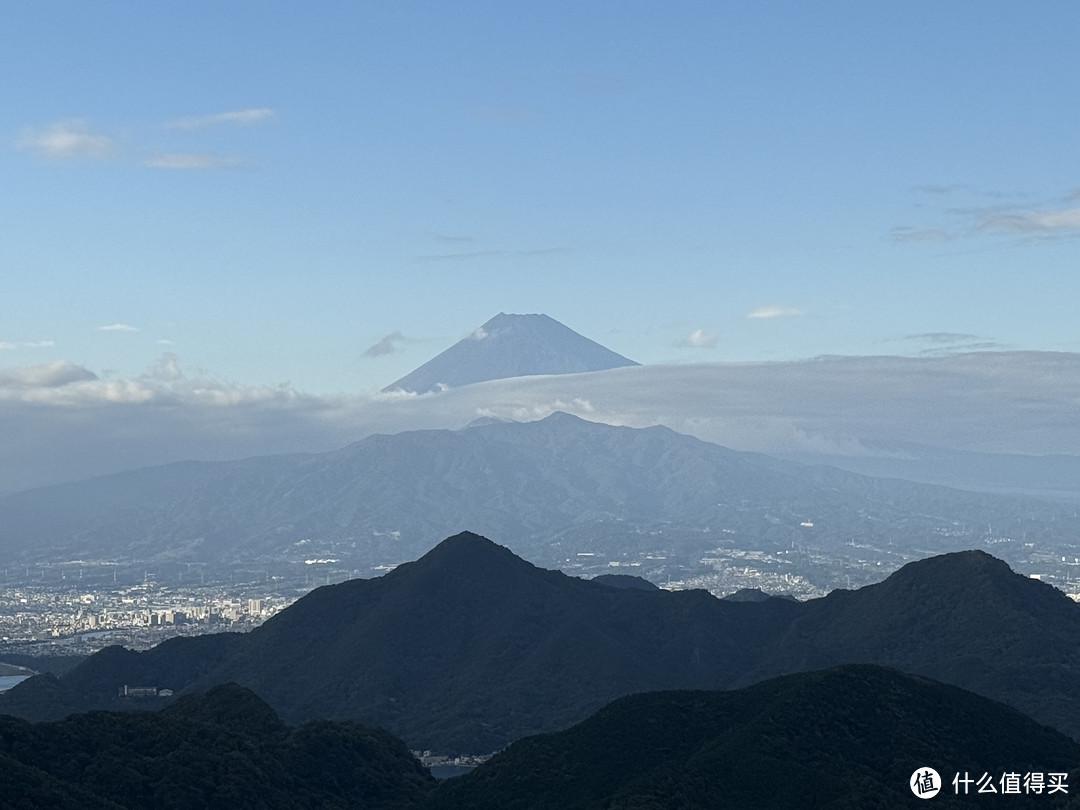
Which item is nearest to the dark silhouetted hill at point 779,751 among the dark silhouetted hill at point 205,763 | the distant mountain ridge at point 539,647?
the dark silhouetted hill at point 205,763

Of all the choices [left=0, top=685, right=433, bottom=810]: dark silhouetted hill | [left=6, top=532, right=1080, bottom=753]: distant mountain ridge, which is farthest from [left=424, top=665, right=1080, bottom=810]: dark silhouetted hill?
[left=6, top=532, right=1080, bottom=753]: distant mountain ridge

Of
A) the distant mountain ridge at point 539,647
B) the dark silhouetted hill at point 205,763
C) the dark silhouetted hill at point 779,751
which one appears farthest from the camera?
the distant mountain ridge at point 539,647

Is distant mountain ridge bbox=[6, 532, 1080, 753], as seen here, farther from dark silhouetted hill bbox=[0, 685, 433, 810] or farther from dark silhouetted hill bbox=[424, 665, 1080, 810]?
dark silhouetted hill bbox=[424, 665, 1080, 810]

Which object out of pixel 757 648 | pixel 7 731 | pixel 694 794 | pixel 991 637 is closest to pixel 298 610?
pixel 757 648

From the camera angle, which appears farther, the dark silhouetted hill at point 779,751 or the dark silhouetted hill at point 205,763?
the dark silhouetted hill at point 205,763

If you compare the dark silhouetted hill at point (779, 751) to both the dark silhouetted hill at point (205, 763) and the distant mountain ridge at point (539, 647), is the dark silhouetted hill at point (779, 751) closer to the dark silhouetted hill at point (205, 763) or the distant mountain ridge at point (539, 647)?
the dark silhouetted hill at point (205, 763)

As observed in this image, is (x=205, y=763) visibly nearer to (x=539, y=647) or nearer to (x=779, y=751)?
(x=779, y=751)

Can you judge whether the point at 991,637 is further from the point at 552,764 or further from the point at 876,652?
the point at 552,764

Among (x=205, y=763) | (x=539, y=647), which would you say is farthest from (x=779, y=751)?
(x=539, y=647)
